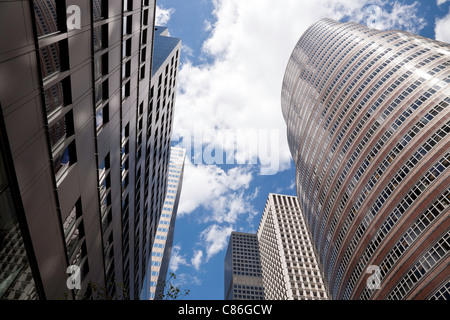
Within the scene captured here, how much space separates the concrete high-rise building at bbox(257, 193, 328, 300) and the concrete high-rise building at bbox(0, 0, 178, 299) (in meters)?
109

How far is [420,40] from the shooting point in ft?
248

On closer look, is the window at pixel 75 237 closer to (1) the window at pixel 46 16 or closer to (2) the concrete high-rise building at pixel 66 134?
(2) the concrete high-rise building at pixel 66 134

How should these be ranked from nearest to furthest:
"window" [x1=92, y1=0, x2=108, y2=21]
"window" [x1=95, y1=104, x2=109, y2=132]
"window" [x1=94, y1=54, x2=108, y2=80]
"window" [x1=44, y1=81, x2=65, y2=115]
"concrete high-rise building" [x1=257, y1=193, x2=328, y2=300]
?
"window" [x1=44, y1=81, x2=65, y2=115] → "window" [x1=92, y1=0, x2=108, y2=21] → "window" [x1=94, y1=54, x2=108, y2=80] → "window" [x1=95, y1=104, x2=109, y2=132] → "concrete high-rise building" [x1=257, y1=193, x2=328, y2=300]

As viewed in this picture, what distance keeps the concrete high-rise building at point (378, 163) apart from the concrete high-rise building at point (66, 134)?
1820 inches

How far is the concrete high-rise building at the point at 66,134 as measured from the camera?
12.2 metres

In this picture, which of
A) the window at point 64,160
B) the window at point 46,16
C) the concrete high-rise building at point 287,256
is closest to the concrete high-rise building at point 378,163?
the concrete high-rise building at point 287,256

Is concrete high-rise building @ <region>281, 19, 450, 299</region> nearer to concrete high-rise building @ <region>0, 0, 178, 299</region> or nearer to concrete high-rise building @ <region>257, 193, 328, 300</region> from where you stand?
concrete high-rise building @ <region>0, 0, 178, 299</region>

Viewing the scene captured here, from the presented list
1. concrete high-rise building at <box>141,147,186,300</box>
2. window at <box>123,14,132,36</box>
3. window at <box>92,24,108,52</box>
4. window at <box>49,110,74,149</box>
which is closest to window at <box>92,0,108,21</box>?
window at <box>92,24,108,52</box>

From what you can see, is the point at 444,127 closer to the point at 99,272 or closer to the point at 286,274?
the point at 99,272

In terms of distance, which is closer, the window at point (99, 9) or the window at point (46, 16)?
the window at point (46, 16)

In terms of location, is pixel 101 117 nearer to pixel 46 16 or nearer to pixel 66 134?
pixel 66 134

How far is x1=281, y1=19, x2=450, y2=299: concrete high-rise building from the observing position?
143ft

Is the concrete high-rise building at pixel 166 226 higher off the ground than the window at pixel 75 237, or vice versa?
the window at pixel 75 237
